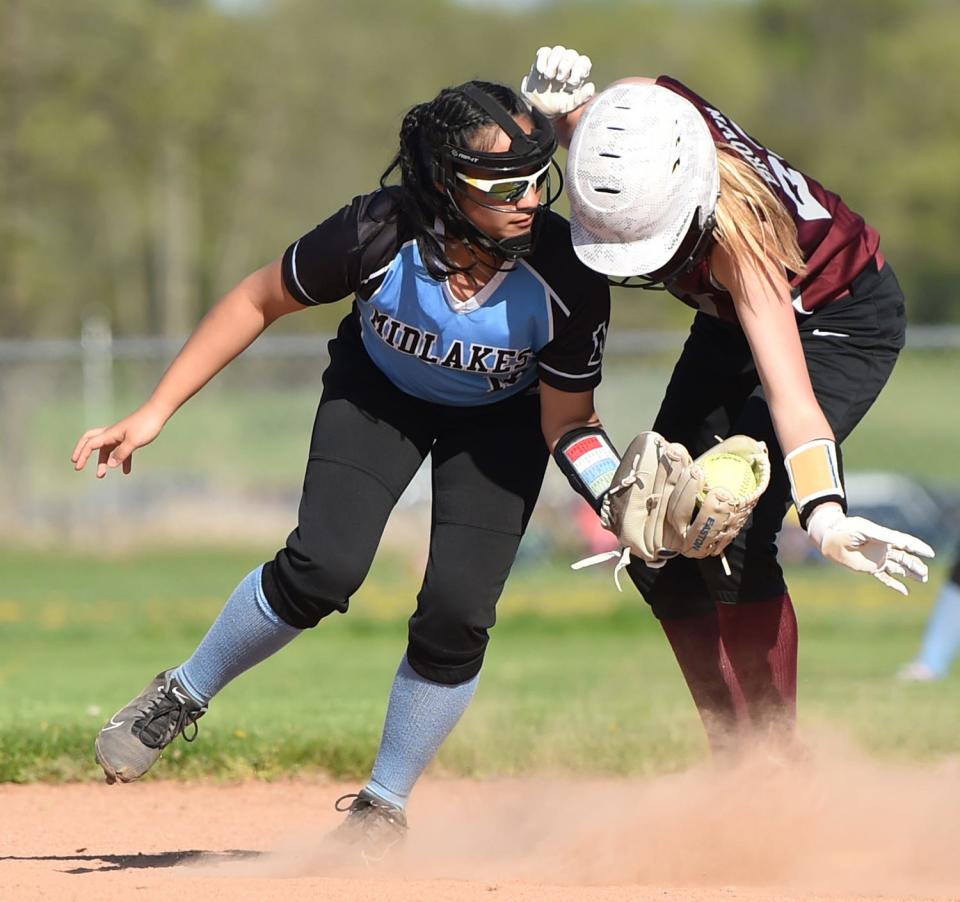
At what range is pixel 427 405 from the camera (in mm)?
4539

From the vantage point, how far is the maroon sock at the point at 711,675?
15.2ft

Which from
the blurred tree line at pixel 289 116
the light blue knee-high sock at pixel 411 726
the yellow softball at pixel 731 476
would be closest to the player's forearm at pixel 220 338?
the light blue knee-high sock at pixel 411 726

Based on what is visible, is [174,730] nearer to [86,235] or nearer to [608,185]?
[608,185]

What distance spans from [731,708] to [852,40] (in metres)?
56.5

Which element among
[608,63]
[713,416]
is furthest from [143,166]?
[713,416]

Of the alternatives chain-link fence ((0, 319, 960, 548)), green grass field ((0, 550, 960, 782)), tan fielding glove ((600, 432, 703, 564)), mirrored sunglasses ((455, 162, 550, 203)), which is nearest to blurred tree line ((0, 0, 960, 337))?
chain-link fence ((0, 319, 960, 548))

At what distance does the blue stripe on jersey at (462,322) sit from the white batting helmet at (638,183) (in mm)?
251

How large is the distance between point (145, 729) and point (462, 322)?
4.66 ft

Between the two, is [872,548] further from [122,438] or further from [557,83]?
[122,438]

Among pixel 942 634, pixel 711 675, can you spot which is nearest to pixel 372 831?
pixel 711 675

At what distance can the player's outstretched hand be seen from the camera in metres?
4.24

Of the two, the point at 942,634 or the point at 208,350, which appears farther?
the point at 942,634

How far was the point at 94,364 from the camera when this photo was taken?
607 inches

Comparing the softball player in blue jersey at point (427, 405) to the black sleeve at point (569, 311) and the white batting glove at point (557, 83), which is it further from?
the white batting glove at point (557, 83)
